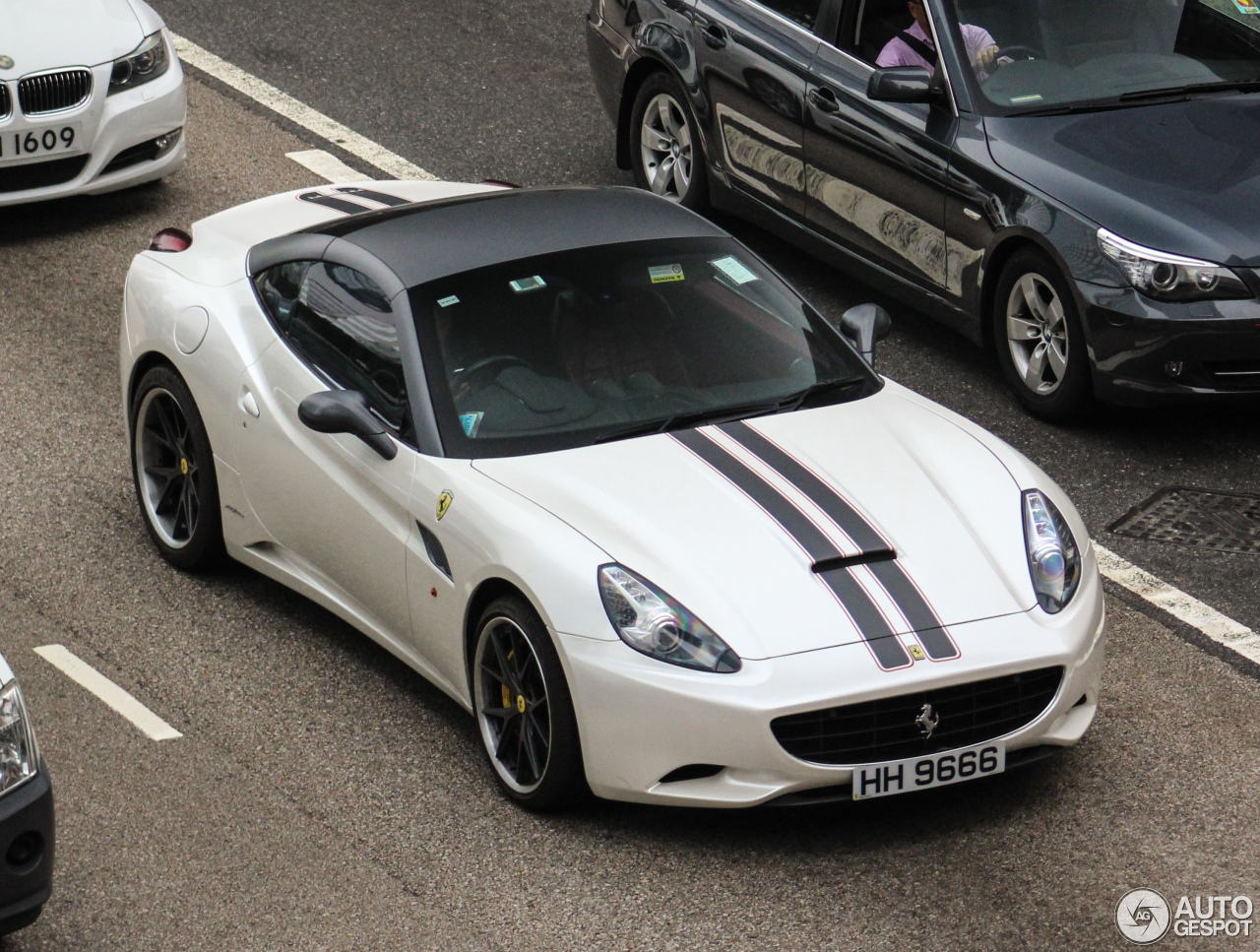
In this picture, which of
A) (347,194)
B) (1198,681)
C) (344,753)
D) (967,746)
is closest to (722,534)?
(967,746)

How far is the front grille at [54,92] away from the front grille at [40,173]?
0.28 metres

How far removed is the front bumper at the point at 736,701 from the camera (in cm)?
539

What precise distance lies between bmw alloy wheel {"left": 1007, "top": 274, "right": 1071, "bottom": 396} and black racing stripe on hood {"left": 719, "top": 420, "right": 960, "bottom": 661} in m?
2.66

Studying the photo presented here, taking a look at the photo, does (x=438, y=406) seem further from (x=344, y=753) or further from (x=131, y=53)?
(x=131, y=53)

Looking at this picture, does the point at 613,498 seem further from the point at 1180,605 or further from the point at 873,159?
the point at 873,159

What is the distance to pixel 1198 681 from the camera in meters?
6.77

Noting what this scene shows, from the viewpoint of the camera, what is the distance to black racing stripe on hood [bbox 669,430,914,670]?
549 centimetres

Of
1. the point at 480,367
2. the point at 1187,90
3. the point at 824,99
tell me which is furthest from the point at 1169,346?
the point at 480,367

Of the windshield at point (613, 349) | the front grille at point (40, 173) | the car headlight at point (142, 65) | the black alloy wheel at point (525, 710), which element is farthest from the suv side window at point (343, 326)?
the car headlight at point (142, 65)

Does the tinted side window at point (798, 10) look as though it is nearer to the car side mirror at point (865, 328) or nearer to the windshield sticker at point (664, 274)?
the car side mirror at point (865, 328)

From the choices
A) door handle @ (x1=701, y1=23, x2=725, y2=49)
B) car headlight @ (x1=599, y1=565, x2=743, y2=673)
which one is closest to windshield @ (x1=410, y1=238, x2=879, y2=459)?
car headlight @ (x1=599, y1=565, x2=743, y2=673)

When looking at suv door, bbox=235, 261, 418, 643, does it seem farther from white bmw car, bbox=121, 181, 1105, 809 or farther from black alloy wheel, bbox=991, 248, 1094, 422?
black alloy wheel, bbox=991, 248, 1094, 422

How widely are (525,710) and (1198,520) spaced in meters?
3.33

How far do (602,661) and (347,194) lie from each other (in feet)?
10.8
